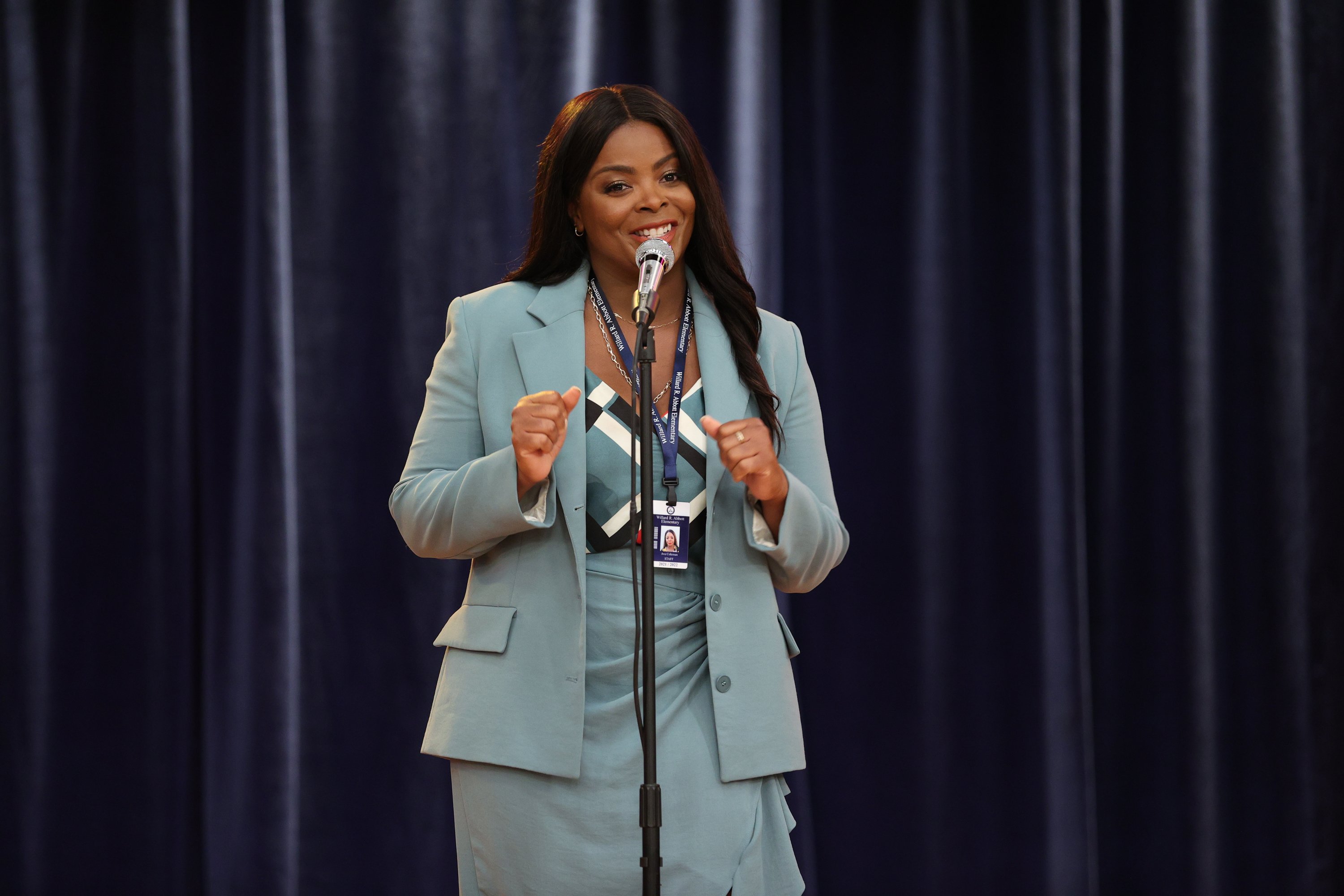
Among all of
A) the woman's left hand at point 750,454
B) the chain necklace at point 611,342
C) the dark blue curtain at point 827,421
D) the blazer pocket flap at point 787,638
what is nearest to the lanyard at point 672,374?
the chain necklace at point 611,342

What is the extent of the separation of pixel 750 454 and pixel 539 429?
260 mm

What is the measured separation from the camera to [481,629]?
1.66 meters

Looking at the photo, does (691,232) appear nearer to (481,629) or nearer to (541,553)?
(541,553)

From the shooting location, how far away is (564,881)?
160cm

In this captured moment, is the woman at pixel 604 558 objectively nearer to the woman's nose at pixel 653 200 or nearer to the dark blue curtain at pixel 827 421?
the woman's nose at pixel 653 200

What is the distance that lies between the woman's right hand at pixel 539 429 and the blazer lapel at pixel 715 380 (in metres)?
0.25

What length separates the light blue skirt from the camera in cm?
161

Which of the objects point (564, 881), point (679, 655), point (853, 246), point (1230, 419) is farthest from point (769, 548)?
point (1230, 419)

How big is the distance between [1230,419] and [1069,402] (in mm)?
432

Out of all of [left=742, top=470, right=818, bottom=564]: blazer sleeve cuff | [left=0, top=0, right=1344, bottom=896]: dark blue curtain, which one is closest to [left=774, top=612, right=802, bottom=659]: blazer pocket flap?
[left=742, top=470, right=818, bottom=564]: blazer sleeve cuff

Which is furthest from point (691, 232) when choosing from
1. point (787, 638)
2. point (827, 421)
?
point (827, 421)

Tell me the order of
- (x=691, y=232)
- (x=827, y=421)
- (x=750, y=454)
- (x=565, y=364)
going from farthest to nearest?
(x=827, y=421), (x=691, y=232), (x=565, y=364), (x=750, y=454)

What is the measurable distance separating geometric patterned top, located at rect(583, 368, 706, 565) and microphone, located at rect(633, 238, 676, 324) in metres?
0.22

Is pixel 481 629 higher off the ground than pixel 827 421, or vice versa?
pixel 827 421
